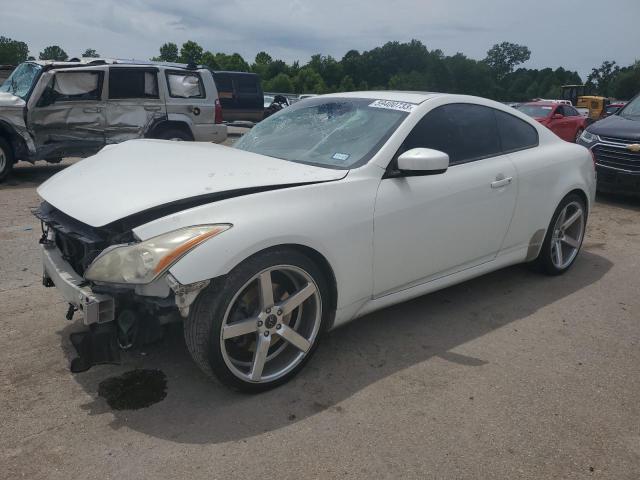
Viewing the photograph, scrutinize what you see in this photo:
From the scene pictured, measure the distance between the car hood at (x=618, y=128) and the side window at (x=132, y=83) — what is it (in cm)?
734

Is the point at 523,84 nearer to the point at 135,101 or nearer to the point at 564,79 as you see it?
the point at 564,79

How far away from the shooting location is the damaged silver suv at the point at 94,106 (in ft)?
28.1

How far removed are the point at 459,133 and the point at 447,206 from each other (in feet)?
2.07

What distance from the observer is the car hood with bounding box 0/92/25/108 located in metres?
8.40

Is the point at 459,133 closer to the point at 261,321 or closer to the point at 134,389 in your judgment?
the point at 261,321

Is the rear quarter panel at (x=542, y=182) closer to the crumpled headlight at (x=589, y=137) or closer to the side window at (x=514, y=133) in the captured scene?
the side window at (x=514, y=133)

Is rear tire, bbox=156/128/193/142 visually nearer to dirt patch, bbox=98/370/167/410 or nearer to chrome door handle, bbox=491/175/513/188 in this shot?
chrome door handle, bbox=491/175/513/188

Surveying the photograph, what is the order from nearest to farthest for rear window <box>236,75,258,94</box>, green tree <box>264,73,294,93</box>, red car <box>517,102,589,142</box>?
1. red car <box>517,102,589,142</box>
2. rear window <box>236,75,258,94</box>
3. green tree <box>264,73,294,93</box>

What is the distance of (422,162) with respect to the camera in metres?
3.04

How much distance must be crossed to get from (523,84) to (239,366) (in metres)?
96.8

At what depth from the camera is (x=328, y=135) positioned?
3.50 metres

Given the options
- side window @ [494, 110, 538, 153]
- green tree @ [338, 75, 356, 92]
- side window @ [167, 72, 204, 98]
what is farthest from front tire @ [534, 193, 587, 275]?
green tree @ [338, 75, 356, 92]

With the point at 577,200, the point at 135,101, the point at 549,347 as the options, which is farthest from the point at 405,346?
the point at 135,101

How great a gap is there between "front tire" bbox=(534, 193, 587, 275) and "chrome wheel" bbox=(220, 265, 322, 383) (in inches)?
98.7
